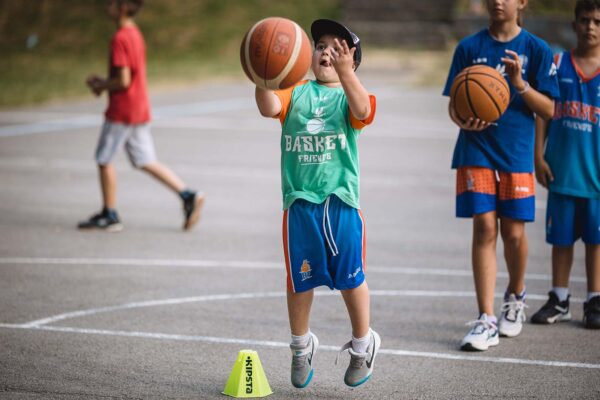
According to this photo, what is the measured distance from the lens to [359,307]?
5406mm

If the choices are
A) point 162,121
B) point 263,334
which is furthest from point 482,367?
point 162,121

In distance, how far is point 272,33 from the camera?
5188 millimetres

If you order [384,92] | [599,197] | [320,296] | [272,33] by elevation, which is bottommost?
[384,92]

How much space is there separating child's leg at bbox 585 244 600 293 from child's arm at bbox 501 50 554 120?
3.79 feet

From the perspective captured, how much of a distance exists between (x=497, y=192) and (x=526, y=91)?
0.71 m

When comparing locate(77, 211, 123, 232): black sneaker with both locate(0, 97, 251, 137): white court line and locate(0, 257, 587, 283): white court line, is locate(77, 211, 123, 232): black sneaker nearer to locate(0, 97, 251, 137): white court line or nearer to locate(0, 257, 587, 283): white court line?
locate(0, 257, 587, 283): white court line

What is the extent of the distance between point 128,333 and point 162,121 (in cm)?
1289

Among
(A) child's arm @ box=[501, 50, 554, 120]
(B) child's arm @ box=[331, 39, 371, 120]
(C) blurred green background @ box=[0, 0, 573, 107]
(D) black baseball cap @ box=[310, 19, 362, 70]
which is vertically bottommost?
(C) blurred green background @ box=[0, 0, 573, 107]

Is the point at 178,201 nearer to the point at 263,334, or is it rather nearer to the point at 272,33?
the point at 263,334

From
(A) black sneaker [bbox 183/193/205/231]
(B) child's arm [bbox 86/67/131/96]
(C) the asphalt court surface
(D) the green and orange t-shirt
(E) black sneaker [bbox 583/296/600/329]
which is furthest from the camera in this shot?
(A) black sneaker [bbox 183/193/205/231]

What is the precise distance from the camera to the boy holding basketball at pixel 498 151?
254 inches

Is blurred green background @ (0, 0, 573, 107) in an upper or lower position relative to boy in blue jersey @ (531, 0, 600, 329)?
lower

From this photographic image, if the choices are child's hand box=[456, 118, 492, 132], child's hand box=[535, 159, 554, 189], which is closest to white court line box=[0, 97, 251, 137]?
child's hand box=[535, 159, 554, 189]

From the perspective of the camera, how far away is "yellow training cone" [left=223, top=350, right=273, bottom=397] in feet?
17.6
